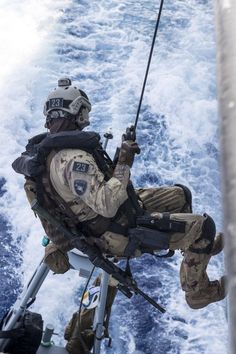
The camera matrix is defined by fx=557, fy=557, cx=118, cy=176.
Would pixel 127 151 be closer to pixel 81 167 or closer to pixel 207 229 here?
pixel 81 167

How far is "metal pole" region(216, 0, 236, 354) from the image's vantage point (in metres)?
0.38

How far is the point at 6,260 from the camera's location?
4895 mm

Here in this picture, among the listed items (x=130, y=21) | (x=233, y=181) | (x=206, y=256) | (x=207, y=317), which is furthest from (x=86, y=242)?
(x=130, y=21)

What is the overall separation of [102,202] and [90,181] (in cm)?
A: 11

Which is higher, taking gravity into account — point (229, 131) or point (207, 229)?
point (207, 229)

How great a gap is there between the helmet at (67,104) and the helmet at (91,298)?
1178 millimetres

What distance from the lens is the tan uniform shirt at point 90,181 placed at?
247 centimetres

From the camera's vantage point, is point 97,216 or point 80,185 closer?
point 80,185

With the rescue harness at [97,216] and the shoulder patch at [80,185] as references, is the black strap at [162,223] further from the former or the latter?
the shoulder patch at [80,185]

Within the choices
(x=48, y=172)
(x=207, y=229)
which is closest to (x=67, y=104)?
(x=48, y=172)

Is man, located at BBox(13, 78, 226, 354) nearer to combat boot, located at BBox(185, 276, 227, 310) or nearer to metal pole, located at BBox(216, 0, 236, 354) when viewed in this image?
combat boot, located at BBox(185, 276, 227, 310)

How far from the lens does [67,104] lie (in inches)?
105

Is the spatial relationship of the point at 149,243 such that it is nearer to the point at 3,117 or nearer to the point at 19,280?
the point at 19,280

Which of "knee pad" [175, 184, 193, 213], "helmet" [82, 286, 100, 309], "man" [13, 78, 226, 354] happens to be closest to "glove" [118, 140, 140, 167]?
"man" [13, 78, 226, 354]
